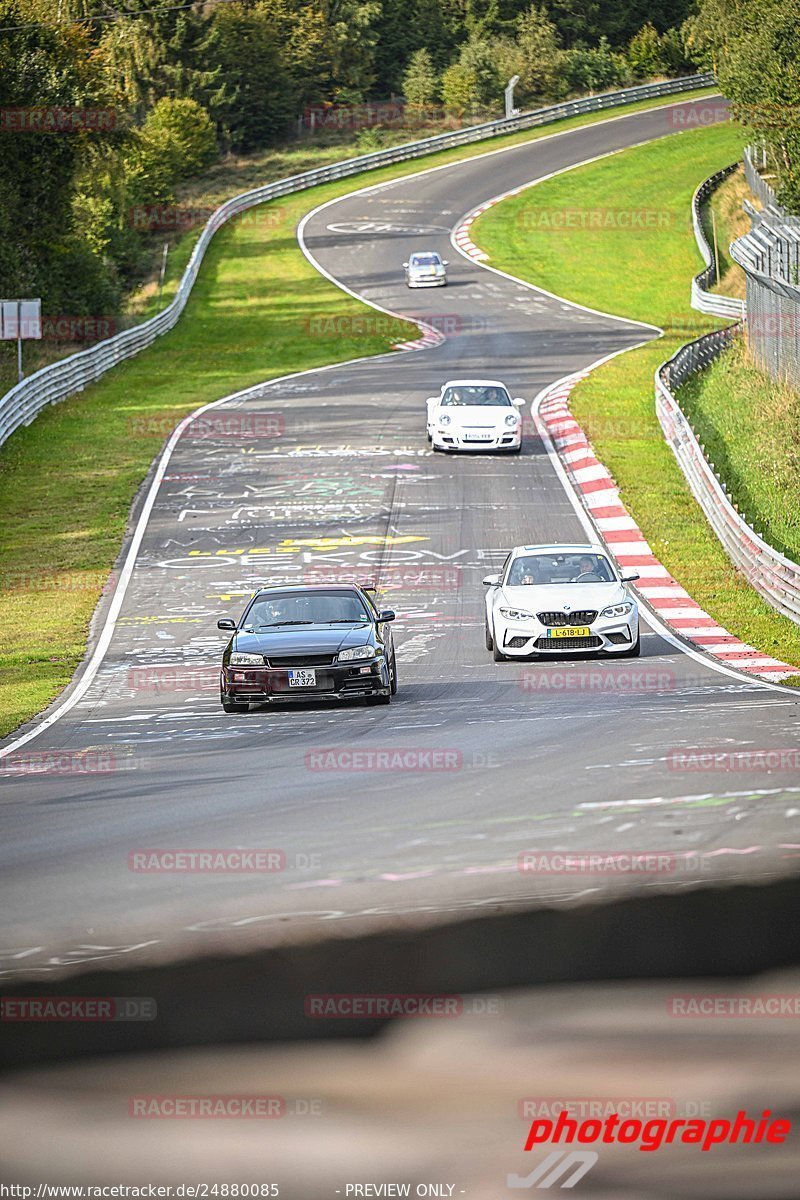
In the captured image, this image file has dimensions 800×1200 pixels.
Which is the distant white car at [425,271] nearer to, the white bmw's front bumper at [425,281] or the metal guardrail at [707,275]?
the white bmw's front bumper at [425,281]

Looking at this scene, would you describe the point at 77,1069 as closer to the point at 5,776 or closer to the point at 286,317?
the point at 5,776

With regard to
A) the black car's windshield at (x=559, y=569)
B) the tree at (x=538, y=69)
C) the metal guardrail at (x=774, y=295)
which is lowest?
the black car's windshield at (x=559, y=569)

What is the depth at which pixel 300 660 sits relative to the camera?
1675cm

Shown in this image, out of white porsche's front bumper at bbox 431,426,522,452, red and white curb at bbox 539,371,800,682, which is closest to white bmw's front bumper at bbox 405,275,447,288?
red and white curb at bbox 539,371,800,682

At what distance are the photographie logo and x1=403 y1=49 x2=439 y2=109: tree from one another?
10027 centimetres

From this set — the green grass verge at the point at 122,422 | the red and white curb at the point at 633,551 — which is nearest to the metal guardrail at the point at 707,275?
the green grass verge at the point at 122,422

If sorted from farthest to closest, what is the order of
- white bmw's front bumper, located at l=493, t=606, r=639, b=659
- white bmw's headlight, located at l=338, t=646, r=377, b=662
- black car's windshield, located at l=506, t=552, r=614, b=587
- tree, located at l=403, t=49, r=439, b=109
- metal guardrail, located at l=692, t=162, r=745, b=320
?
tree, located at l=403, t=49, r=439, b=109 < metal guardrail, located at l=692, t=162, r=745, b=320 < black car's windshield, located at l=506, t=552, r=614, b=587 < white bmw's front bumper, located at l=493, t=606, r=639, b=659 < white bmw's headlight, located at l=338, t=646, r=377, b=662

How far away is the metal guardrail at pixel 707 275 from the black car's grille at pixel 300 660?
40891mm

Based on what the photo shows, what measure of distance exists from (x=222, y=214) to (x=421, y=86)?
2883 cm

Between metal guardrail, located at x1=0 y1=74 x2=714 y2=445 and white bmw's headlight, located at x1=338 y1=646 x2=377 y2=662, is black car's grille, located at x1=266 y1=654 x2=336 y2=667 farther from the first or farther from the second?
metal guardrail, located at x1=0 y1=74 x2=714 y2=445

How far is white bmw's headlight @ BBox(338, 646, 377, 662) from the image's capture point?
54.6 ft

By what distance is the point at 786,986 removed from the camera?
5531 mm

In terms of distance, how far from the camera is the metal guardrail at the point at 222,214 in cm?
3994

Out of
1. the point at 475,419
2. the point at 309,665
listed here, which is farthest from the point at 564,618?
the point at 475,419
